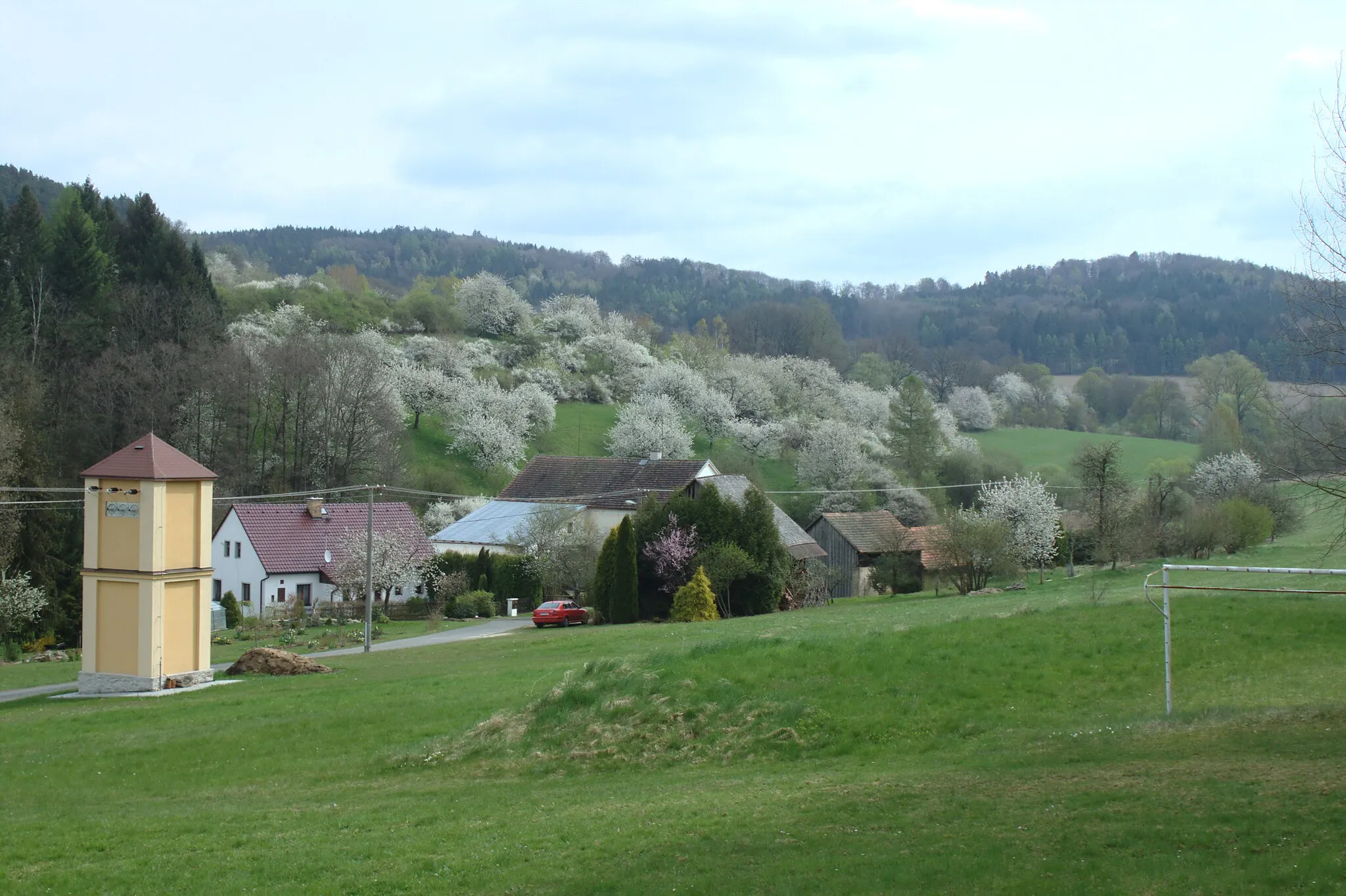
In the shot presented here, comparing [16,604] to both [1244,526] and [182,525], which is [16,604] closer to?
[182,525]

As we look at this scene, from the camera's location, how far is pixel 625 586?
37.8 metres

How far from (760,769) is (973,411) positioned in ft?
297

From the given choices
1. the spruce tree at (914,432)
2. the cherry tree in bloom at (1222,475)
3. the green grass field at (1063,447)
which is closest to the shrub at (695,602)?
the cherry tree in bloom at (1222,475)

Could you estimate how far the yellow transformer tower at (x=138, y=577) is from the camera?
79.6 ft

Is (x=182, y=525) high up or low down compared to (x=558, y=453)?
down

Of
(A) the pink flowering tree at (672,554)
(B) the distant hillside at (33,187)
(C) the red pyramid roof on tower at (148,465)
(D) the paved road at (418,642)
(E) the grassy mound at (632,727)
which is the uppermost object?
(B) the distant hillside at (33,187)

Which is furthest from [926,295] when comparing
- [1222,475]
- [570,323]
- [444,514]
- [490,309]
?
[444,514]

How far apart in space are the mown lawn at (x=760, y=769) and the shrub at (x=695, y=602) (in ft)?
38.7

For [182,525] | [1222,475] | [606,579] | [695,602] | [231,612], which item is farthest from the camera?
[1222,475]

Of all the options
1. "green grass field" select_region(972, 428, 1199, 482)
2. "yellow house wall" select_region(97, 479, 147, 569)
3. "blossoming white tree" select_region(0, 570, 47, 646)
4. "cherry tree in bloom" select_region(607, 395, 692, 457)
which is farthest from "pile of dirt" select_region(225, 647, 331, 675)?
"green grass field" select_region(972, 428, 1199, 482)

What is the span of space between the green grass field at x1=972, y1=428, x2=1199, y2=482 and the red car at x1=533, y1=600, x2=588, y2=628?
46457 millimetres

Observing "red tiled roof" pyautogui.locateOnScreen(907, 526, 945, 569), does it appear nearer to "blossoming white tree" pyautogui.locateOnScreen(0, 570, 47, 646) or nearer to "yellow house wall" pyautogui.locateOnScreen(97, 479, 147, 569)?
"yellow house wall" pyautogui.locateOnScreen(97, 479, 147, 569)

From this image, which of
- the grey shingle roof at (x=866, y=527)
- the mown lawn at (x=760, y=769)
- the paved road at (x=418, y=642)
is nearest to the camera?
the mown lawn at (x=760, y=769)

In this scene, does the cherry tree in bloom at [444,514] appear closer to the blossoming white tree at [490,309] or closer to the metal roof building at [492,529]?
the metal roof building at [492,529]
